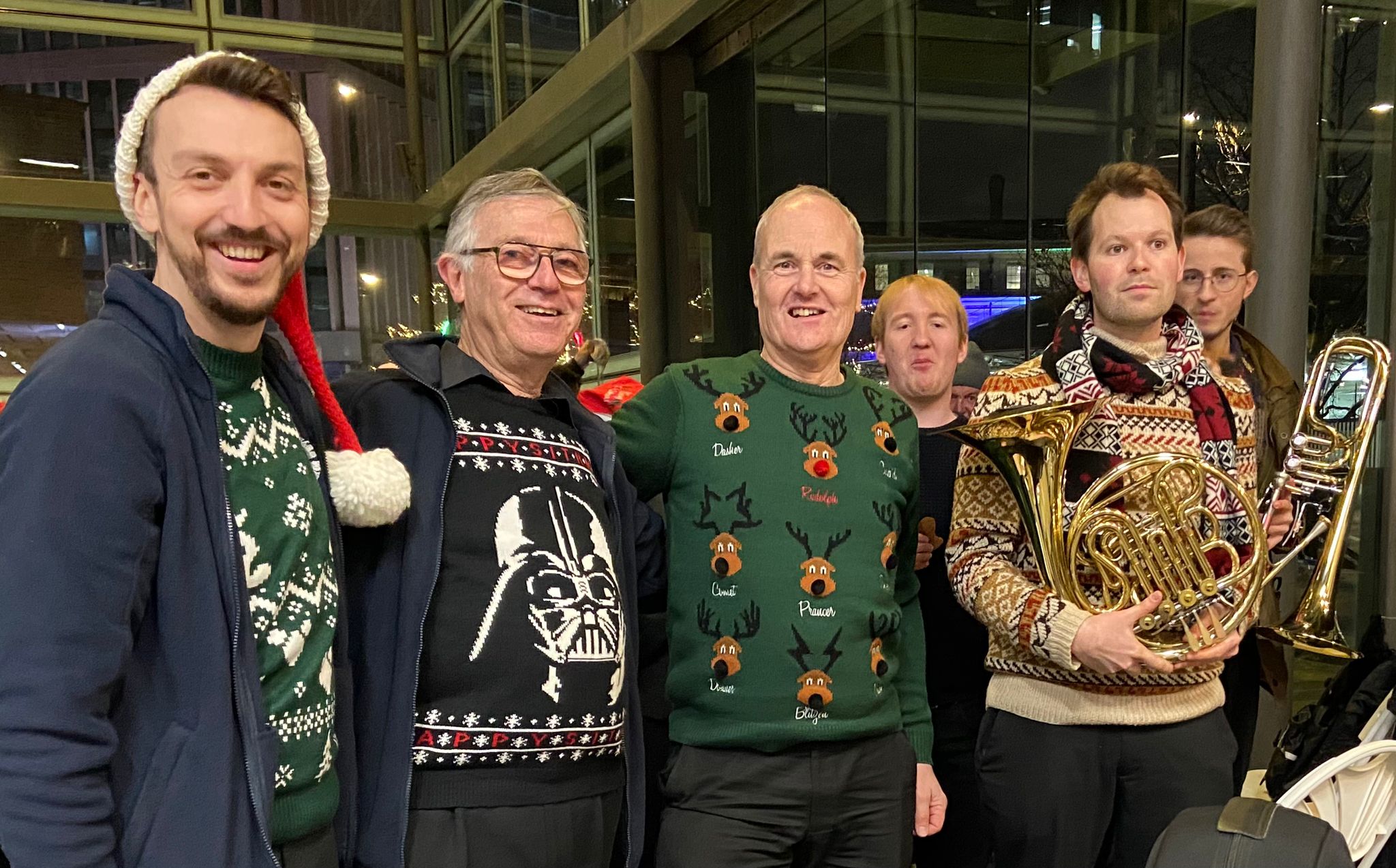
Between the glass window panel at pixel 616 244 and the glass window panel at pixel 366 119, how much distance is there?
3702 mm

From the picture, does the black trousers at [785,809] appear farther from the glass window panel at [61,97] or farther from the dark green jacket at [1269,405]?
the glass window panel at [61,97]

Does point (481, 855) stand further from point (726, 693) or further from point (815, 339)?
point (815, 339)

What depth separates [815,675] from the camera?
Result: 68.7 inches

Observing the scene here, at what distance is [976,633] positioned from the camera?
7.82 feet

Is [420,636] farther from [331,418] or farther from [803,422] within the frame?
[803,422]

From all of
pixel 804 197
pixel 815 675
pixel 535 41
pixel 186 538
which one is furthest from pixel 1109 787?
pixel 535 41

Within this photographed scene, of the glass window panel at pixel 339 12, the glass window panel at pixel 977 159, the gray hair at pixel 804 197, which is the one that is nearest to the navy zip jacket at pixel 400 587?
the gray hair at pixel 804 197

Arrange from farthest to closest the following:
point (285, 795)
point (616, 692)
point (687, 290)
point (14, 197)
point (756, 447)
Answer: point (14, 197), point (687, 290), point (756, 447), point (616, 692), point (285, 795)

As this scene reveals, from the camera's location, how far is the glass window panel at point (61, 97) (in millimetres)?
10234

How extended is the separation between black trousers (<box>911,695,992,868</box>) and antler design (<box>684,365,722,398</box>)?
3.22 feet

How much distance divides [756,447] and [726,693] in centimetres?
41

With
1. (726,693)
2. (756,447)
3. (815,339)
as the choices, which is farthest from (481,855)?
(815,339)

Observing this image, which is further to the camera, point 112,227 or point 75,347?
point 112,227

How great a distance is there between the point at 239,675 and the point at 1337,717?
1963 millimetres
